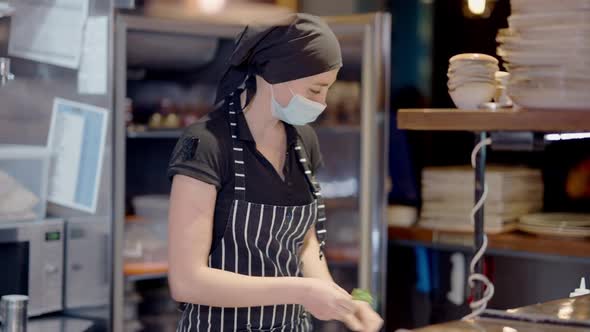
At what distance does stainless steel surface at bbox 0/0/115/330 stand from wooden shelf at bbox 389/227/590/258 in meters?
1.33

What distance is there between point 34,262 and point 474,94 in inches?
76.8

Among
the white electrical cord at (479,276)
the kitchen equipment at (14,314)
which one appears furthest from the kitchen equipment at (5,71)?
the white electrical cord at (479,276)

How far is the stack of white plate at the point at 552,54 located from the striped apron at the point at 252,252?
723 millimetres

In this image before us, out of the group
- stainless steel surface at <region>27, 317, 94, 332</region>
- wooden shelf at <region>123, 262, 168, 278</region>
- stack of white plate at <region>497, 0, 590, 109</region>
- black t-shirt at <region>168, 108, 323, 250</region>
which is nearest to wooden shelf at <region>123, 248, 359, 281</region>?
wooden shelf at <region>123, 262, 168, 278</region>

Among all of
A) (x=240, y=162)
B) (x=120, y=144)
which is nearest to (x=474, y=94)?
(x=240, y=162)

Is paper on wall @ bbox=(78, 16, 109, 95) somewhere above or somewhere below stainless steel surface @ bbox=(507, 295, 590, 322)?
above

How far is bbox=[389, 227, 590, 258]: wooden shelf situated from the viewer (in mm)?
3496

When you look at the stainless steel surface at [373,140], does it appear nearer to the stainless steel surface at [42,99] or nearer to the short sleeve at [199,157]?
the stainless steel surface at [42,99]

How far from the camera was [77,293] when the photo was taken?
131 inches

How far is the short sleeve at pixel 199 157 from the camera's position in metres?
2.02

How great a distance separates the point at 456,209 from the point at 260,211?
1.94 metres

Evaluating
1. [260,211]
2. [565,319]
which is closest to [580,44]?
[565,319]

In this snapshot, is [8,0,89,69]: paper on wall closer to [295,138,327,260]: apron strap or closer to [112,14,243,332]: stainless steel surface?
[112,14,243,332]: stainless steel surface

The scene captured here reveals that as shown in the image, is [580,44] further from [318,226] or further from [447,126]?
[318,226]
